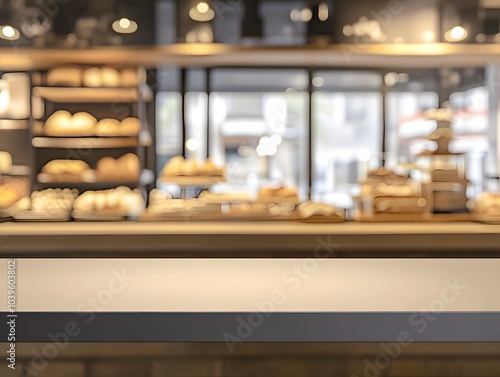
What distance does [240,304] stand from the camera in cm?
271

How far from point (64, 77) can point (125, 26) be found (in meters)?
0.74

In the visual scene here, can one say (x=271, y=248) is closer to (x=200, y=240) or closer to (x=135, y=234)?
(x=200, y=240)

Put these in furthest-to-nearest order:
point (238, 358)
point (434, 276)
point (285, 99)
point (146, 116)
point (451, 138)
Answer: point (285, 99)
point (146, 116)
point (451, 138)
point (434, 276)
point (238, 358)

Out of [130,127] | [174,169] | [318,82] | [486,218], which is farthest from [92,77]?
[486,218]

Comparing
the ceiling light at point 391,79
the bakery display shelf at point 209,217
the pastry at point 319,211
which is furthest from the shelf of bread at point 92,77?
the pastry at point 319,211

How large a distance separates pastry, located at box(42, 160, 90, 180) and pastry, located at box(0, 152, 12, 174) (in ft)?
1.04

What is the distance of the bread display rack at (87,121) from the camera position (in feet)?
16.7

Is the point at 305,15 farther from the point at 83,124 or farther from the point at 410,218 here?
the point at 410,218

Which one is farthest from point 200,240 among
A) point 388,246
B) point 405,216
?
point 405,216

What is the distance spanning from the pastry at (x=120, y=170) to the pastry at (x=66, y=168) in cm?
15

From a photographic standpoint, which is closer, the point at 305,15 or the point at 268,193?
the point at 268,193

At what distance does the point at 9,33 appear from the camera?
4.64 m

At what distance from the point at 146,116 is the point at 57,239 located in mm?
3411

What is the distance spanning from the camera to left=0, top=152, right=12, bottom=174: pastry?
522 cm
